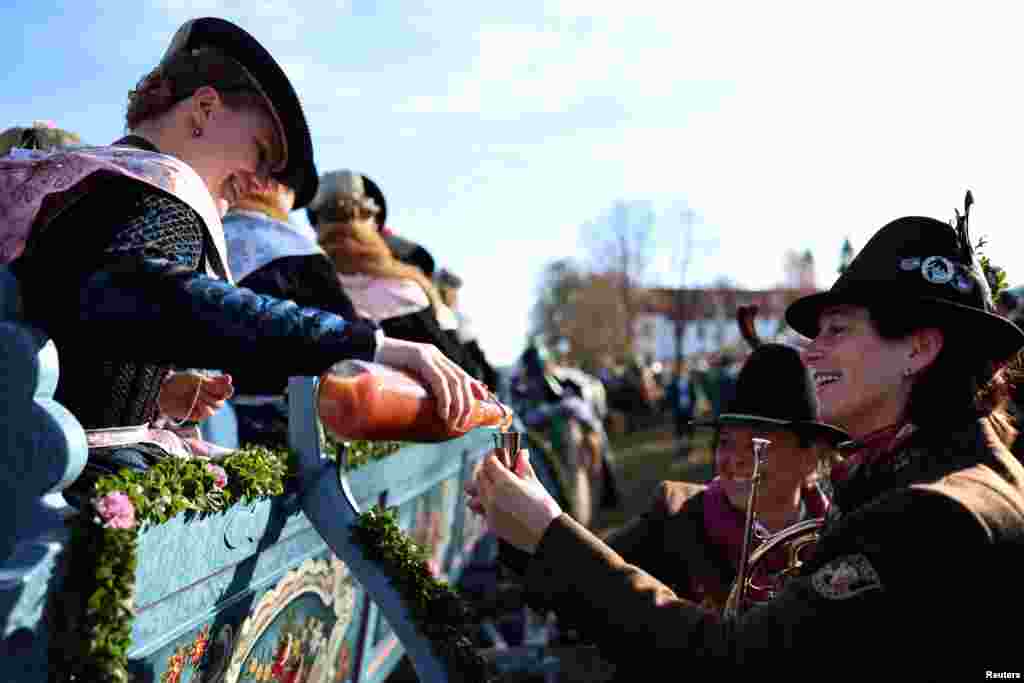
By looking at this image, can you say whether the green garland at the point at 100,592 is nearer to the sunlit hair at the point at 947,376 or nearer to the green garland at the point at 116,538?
the green garland at the point at 116,538

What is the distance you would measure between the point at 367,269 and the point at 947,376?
3.20 metres

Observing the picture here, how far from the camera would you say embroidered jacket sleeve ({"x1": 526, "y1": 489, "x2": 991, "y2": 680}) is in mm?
1644

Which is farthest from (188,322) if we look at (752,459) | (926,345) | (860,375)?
(752,459)

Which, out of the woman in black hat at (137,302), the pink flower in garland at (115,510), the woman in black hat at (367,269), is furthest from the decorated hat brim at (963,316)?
the woman in black hat at (367,269)

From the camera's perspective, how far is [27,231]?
1.77 m

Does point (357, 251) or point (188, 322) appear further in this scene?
point (357, 251)

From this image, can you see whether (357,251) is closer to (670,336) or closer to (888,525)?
(888,525)

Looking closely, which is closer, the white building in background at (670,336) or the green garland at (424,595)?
the green garland at (424,595)

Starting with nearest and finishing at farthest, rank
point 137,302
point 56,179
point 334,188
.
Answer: point 137,302
point 56,179
point 334,188

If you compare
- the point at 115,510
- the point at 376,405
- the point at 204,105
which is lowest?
the point at 115,510

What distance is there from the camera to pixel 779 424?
3336 mm

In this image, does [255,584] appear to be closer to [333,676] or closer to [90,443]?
[90,443]

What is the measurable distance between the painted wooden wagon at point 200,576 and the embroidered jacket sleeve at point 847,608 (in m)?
0.65

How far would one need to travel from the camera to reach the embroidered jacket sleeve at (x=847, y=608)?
164 cm
